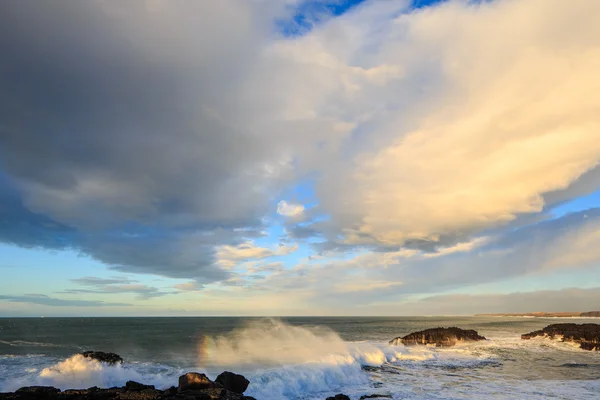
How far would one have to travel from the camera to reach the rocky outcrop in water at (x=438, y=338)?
56344 mm

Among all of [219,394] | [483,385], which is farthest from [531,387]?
[219,394]

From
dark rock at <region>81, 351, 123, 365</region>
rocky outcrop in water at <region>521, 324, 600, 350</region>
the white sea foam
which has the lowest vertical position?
rocky outcrop in water at <region>521, 324, 600, 350</region>

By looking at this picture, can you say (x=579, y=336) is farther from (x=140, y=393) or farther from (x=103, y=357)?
(x=140, y=393)

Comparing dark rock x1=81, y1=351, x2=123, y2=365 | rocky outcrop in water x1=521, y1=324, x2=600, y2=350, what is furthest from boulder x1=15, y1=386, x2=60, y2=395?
rocky outcrop in water x1=521, y1=324, x2=600, y2=350

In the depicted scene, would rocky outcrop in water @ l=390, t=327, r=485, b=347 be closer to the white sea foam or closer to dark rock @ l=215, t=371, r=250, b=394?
dark rock @ l=215, t=371, r=250, b=394

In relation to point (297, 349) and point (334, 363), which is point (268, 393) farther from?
point (297, 349)

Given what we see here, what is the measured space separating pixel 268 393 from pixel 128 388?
8.77 meters

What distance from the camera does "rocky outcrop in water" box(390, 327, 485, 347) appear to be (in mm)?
56344

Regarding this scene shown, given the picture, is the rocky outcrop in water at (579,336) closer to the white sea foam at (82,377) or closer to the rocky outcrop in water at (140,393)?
the rocky outcrop in water at (140,393)

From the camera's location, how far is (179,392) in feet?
55.4

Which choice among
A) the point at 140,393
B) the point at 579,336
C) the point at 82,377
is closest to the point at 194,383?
the point at 140,393

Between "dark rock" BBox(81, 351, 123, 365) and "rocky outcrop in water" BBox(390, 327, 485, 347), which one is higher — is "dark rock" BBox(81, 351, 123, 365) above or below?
above

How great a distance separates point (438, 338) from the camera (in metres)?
57.6

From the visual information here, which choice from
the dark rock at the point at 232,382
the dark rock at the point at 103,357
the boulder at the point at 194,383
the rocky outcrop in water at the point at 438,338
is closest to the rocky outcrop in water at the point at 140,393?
the boulder at the point at 194,383
